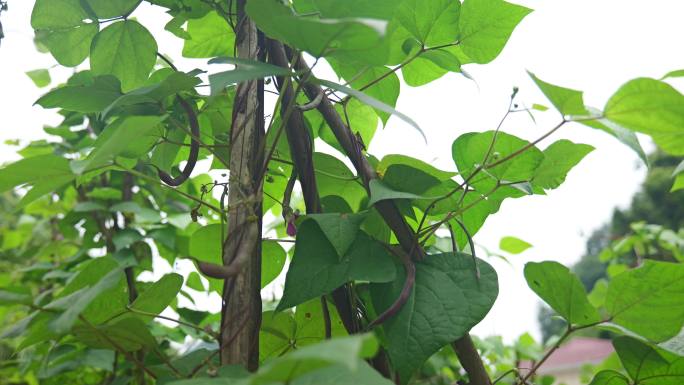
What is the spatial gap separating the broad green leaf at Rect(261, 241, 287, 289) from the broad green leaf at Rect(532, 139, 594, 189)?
275mm

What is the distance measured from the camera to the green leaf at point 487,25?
62 centimetres

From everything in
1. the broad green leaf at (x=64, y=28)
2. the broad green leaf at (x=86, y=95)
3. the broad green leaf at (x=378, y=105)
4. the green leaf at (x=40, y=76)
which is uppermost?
the green leaf at (x=40, y=76)

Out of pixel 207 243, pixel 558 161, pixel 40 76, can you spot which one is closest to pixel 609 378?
pixel 558 161

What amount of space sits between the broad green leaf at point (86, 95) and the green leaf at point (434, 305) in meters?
0.31

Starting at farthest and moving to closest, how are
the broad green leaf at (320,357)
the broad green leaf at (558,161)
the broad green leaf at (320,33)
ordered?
the broad green leaf at (558,161) < the broad green leaf at (320,33) < the broad green leaf at (320,357)

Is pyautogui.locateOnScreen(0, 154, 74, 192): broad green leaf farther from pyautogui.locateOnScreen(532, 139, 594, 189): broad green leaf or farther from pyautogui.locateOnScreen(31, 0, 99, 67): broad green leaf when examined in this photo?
pyautogui.locateOnScreen(532, 139, 594, 189): broad green leaf

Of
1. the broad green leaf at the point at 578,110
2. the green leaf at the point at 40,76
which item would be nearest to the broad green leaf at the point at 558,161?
the broad green leaf at the point at 578,110

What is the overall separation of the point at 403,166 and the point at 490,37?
0.62 ft

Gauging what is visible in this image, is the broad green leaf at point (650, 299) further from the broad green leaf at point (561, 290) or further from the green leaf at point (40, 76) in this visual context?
the green leaf at point (40, 76)

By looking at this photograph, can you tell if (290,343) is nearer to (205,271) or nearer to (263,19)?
(205,271)

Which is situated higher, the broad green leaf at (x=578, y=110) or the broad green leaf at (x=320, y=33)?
the broad green leaf at (x=320, y=33)

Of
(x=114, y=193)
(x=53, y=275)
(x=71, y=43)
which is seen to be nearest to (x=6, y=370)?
(x=53, y=275)

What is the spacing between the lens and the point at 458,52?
691 mm

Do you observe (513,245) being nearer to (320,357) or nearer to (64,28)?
(64,28)
